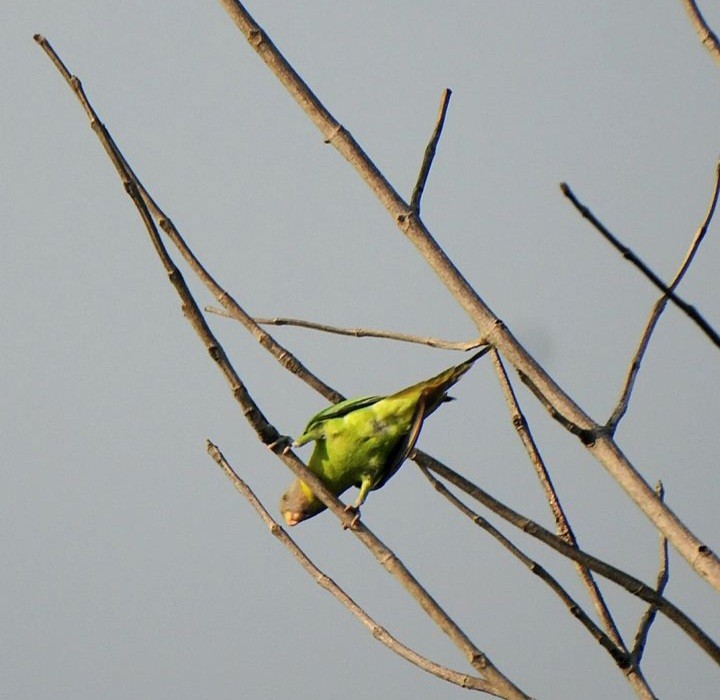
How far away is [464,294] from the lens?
1.93 metres

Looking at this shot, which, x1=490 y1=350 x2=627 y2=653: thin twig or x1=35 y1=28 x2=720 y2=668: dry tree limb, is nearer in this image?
x1=35 y1=28 x2=720 y2=668: dry tree limb

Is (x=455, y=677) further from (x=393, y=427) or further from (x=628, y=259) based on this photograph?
(x=393, y=427)

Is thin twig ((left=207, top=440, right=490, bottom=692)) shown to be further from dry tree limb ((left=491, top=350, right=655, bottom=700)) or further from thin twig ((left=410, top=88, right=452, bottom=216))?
thin twig ((left=410, top=88, right=452, bottom=216))

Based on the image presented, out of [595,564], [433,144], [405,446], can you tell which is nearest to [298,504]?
[405,446]

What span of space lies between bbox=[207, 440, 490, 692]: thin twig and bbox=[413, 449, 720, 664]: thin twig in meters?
0.38

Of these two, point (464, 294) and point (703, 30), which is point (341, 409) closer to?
point (464, 294)

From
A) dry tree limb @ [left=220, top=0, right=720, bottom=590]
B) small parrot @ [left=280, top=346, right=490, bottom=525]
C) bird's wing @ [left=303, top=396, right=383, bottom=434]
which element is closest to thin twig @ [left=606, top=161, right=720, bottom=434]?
dry tree limb @ [left=220, top=0, right=720, bottom=590]

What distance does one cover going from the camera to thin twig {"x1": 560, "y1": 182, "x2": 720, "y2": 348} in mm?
1659

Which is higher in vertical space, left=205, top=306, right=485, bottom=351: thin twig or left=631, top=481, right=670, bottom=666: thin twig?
left=205, top=306, right=485, bottom=351: thin twig

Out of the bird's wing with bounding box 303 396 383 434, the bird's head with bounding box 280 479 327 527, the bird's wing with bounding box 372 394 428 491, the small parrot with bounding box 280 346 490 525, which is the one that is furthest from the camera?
the bird's head with bounding box 280 479 327 527

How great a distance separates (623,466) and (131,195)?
0.95 metres

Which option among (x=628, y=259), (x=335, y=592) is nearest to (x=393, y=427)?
(x=335, y=592)

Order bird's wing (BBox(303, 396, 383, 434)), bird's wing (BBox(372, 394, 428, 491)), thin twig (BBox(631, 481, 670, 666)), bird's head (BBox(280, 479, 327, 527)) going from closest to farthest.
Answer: thin twig (BBox(631, 481, 670, 666)) < bird's wing (BBox(372, 394, 428, 491)) < bird's wing (BBox(303, 396, 383, 434)) < bird's head (BBox(280, 479, 327, 527))

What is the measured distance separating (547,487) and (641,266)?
29.1 inches
